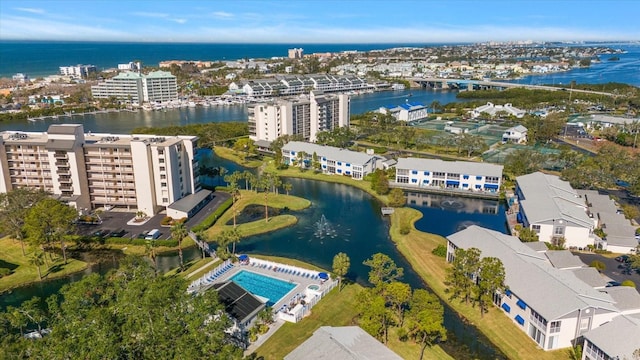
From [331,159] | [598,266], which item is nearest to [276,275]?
[598,266]

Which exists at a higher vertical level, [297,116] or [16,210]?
[297,116]

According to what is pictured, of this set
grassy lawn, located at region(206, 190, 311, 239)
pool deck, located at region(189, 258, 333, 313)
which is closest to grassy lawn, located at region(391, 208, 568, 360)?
pool deck, located at region(189, 258, 333, 313)

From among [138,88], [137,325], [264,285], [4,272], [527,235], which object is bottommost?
[264,285]

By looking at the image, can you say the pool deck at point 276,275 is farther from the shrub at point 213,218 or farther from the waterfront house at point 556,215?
the waterfront house at point 556,215

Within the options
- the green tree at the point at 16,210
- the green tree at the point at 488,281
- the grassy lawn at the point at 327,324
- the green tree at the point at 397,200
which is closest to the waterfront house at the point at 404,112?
the green tree at the point at 397,200

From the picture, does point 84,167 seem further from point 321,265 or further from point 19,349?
point 19,349

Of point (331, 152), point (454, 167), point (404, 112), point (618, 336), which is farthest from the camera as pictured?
point (404, 112)

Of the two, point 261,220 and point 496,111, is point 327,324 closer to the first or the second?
point 261,220
